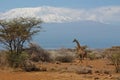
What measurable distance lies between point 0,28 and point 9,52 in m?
1.96

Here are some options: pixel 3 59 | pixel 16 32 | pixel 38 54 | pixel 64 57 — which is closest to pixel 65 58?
pixel 64 57

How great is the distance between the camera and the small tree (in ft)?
112

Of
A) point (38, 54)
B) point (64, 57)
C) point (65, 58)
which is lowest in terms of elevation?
point (65, 58)

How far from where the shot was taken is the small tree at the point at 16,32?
3400 centimetres

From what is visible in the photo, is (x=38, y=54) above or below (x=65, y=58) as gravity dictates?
above

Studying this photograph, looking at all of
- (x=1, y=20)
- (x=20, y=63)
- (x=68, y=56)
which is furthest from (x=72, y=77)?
(x=68, y=56)

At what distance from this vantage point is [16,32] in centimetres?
3391

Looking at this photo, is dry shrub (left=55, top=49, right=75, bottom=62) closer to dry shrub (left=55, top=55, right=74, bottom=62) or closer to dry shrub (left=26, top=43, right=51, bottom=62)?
dry shrub (left=55, top=55, right=74, bottom=62)

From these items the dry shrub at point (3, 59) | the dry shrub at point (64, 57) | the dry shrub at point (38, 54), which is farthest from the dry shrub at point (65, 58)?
the dry shrub at point (3, 59)

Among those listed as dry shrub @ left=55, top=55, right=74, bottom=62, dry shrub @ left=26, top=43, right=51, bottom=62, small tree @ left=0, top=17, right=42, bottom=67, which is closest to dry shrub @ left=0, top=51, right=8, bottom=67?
small tree @ left=0, top=17, right=42, bottom=67

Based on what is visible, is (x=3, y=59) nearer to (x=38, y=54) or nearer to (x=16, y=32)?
(x=16, y=32)

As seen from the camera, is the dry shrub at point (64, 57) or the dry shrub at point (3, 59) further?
the dry shrub at point (64, 57)

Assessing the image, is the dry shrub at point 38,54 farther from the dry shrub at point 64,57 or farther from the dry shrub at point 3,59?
the dry shrub at point 3,59

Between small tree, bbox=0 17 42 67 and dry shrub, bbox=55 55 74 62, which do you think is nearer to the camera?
small tree, bbox=0 17 42 67
